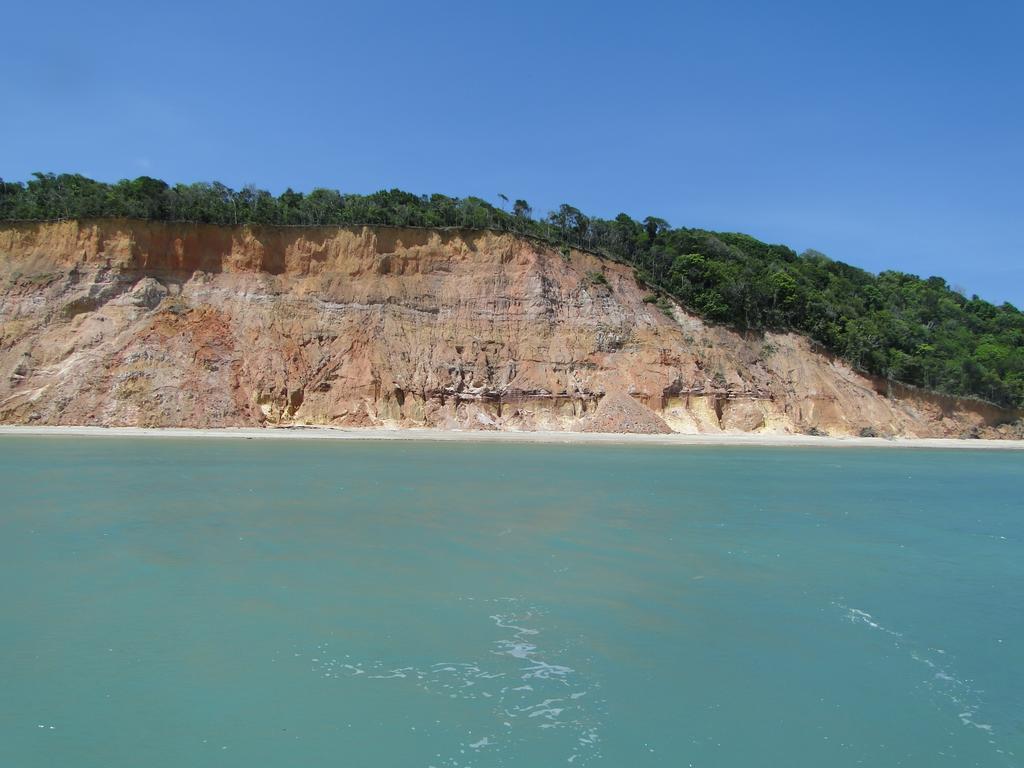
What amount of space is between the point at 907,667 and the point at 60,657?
311 inches

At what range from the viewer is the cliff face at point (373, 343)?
38.2 metres

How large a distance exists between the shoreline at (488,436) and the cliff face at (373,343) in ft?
4.08

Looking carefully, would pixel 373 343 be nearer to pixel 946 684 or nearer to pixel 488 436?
pixel 488 436

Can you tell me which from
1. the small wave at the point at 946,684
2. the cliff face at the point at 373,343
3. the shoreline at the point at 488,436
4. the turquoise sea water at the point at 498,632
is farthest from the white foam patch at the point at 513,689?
the cliff face at the point at 373,343

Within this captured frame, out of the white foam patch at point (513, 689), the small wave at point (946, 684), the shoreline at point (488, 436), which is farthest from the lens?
the shoreline at point (488, 436)

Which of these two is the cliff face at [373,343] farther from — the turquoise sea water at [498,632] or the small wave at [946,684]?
the small wave at [946,684]

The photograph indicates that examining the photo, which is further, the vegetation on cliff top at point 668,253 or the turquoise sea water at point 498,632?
the vegetation on cliff top at point 668,253

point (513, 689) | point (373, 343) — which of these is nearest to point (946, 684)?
point (513, 689)

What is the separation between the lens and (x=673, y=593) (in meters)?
9.27

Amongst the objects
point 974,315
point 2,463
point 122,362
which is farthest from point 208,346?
point 974,315

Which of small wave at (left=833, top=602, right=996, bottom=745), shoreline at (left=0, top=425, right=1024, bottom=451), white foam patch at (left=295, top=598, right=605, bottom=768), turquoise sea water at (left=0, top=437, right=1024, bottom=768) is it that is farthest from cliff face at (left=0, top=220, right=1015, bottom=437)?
white foam patch at (left=295, top=598, right=605, bottom=768)

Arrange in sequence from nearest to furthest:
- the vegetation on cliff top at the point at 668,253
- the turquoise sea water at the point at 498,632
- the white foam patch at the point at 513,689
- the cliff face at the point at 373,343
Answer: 1. the white foam patch at the point at 513,689
2. the turquoise sea water at the point at 498,632
3. the cliff face at the point at 373,343
4. the vegetation on cliff top at the point at 668,253

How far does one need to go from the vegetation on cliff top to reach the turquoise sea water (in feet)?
102

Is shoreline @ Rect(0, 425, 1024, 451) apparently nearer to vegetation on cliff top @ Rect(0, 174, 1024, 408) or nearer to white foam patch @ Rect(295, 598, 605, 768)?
vegetation on cliff top @ Rect(0, 174, 1024, 408)
